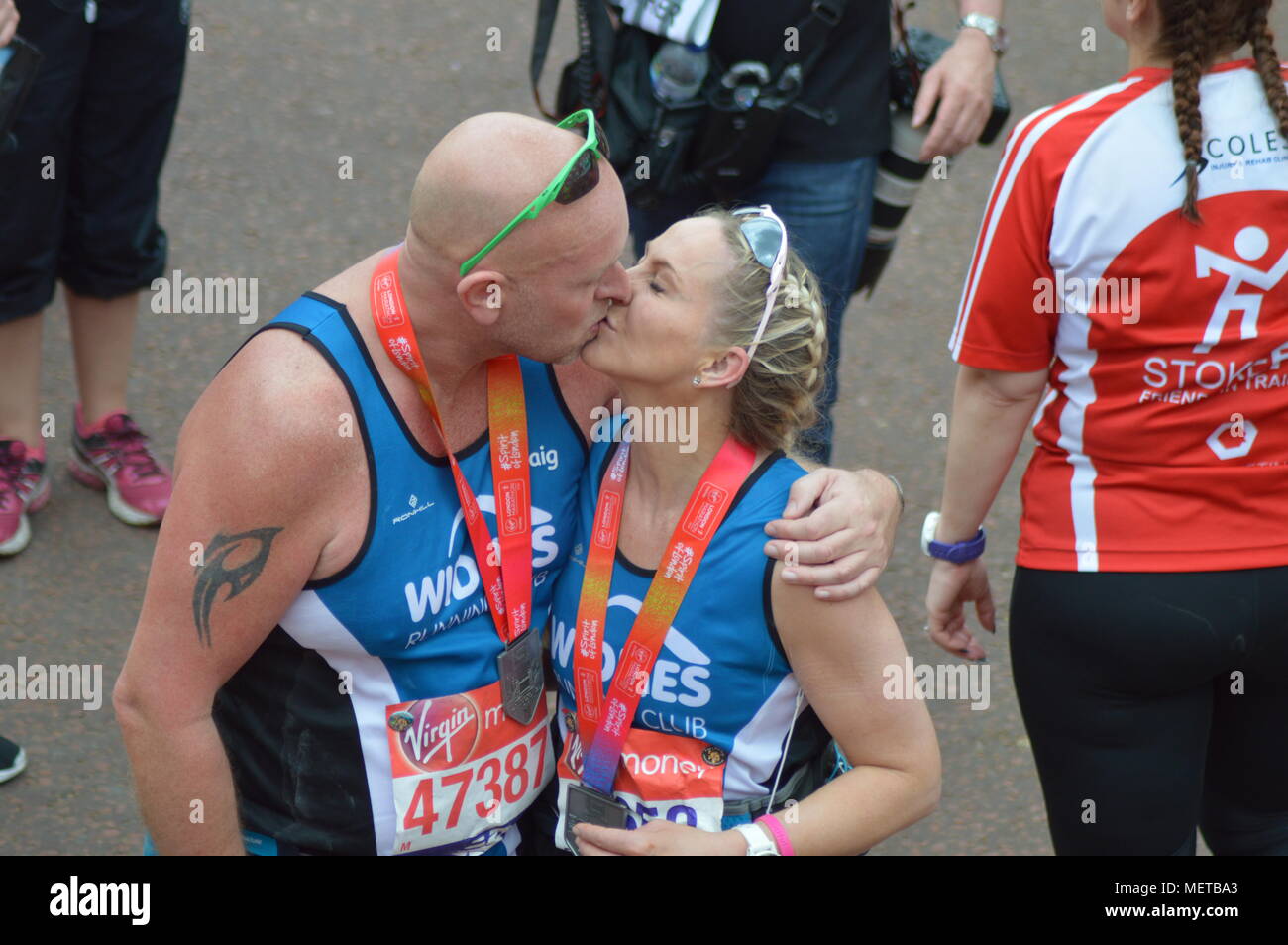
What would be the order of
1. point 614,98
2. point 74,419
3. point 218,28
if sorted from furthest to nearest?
point 218,28, point 74,419, point 614,98

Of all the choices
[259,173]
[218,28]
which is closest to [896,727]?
[259,173]

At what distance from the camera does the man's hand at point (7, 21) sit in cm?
330

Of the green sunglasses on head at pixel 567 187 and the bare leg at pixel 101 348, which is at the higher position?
the green sunglasses on head at pixel 567 187

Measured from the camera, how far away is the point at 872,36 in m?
3.13

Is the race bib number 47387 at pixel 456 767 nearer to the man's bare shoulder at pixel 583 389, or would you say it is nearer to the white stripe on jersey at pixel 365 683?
the white stripe on jersey at pixel 365 683

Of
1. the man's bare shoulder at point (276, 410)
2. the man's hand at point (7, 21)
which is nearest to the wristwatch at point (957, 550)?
the man's bare shoulder at point (276, 410)

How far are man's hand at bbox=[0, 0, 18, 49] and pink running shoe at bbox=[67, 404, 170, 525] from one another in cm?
124

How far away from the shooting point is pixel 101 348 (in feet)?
13.9

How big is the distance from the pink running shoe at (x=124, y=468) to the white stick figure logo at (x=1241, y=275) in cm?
292

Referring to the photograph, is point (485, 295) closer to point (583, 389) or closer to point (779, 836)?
point (583, 389)

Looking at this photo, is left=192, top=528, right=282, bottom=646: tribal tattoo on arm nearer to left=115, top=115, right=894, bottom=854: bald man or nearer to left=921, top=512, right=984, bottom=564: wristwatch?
left=115, top=115, right=894, bottom=854: bald man

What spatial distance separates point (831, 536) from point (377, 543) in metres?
0.64

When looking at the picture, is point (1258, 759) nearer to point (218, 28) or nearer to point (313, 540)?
point (313, 540)
